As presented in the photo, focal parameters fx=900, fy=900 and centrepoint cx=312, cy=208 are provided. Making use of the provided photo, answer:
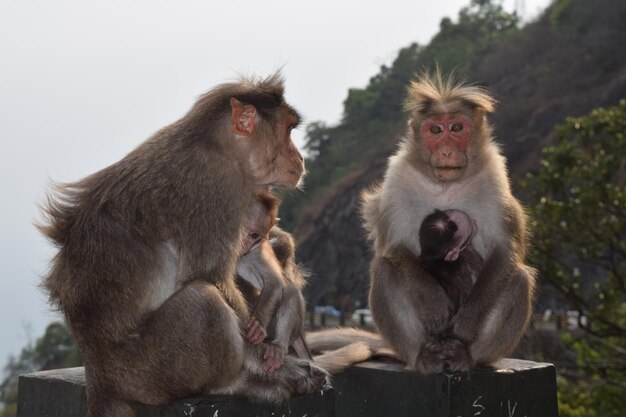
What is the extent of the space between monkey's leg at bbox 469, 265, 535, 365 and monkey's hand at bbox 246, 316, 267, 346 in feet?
3.55

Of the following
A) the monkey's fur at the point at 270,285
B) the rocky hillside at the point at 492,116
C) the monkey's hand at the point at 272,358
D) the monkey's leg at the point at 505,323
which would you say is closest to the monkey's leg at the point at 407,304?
the monkey's leg at the point at 505,323

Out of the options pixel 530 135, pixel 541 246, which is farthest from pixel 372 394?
pixel 530 135

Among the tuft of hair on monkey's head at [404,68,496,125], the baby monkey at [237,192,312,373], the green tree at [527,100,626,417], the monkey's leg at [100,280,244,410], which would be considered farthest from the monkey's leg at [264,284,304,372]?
the green tree at [527,100,626,417]

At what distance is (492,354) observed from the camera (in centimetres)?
393

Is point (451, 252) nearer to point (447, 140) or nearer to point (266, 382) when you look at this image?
point (447, 140)

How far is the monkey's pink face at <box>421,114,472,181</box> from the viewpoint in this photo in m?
3.99

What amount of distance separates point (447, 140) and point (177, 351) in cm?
167

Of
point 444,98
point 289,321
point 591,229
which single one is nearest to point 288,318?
point 289,321

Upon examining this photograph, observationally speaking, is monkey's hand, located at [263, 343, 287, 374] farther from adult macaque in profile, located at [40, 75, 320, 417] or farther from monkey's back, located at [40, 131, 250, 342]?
monkey's back, located at [40, 131, 250, 342]

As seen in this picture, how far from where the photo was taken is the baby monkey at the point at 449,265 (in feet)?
12.7

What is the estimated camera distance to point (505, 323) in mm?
3943

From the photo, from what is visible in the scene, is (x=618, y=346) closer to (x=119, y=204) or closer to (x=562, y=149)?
(x=562, y=149)

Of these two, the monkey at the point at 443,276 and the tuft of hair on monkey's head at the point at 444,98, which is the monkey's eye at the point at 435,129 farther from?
the monkey at the point at 443,276

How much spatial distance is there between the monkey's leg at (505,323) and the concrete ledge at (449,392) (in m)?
0.07
